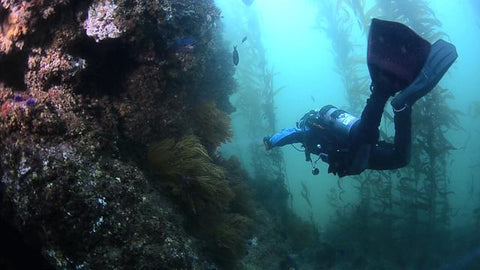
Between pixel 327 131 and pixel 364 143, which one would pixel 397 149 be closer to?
pixel 364 143

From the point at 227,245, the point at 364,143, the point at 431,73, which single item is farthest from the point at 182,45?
the point at 431,73

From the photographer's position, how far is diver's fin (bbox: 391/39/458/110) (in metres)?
5.21

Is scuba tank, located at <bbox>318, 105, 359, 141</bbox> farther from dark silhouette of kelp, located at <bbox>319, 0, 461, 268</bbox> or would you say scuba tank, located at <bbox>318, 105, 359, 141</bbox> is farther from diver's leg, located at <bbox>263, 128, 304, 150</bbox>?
dark silhouette of kelp, located at <bbox>319, 0, 461, 268</bbox>

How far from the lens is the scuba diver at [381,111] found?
441 cm

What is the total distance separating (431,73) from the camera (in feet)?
17.1

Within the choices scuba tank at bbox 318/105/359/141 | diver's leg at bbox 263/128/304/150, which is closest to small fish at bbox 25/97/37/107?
diver's leg at bbox 263/128/304/150

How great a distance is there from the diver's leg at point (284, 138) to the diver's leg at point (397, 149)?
1.42m

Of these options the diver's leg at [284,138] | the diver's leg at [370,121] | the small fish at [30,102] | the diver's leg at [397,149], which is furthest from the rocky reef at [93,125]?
the diver's leg at [397,149]

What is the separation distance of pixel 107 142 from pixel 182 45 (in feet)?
5.35

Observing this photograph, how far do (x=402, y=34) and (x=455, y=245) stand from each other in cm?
755

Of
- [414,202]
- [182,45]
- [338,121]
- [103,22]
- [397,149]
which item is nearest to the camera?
[103,22]

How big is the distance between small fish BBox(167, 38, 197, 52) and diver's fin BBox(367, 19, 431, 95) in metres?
2.27

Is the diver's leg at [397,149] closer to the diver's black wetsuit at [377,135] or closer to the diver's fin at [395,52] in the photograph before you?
the diver's black wetsuit at [377,135]

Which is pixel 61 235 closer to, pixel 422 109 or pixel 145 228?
pixel 145 228
